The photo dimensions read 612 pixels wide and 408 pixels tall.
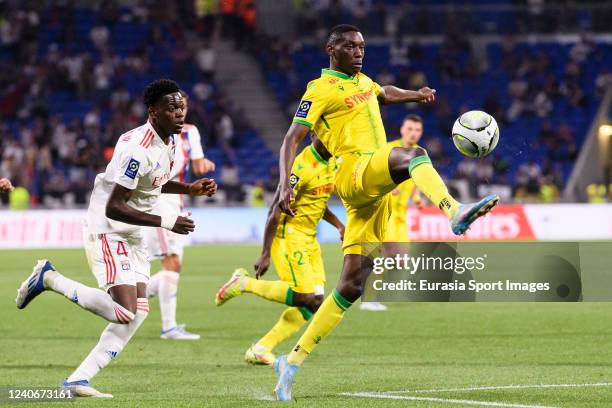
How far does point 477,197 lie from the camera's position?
32281 millimetres

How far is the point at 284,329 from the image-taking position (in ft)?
33.4

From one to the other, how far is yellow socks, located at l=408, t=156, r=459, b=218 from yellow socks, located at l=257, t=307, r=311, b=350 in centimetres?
293

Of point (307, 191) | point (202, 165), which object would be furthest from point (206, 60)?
point (307, 191)

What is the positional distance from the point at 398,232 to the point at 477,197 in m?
17.1

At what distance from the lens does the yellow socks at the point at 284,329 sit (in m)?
10.1

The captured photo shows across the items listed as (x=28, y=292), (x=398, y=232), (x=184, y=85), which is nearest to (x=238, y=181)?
(x=184, y=85)

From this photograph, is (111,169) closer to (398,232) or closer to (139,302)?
(139,302)

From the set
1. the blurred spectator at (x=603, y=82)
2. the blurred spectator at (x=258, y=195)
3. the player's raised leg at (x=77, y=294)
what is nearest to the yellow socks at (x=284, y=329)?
the player's raised leg at (x=77, y=294)

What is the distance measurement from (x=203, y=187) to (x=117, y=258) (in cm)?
88

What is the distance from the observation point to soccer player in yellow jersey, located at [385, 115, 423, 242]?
1502 cm

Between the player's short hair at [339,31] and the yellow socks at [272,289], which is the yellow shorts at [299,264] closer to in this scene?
the yellow socks at [272,289]

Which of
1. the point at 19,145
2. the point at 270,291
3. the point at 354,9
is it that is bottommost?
the point at 270,291

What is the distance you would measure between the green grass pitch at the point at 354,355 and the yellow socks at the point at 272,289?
0.62 meters

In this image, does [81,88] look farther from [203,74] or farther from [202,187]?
[202,187]
